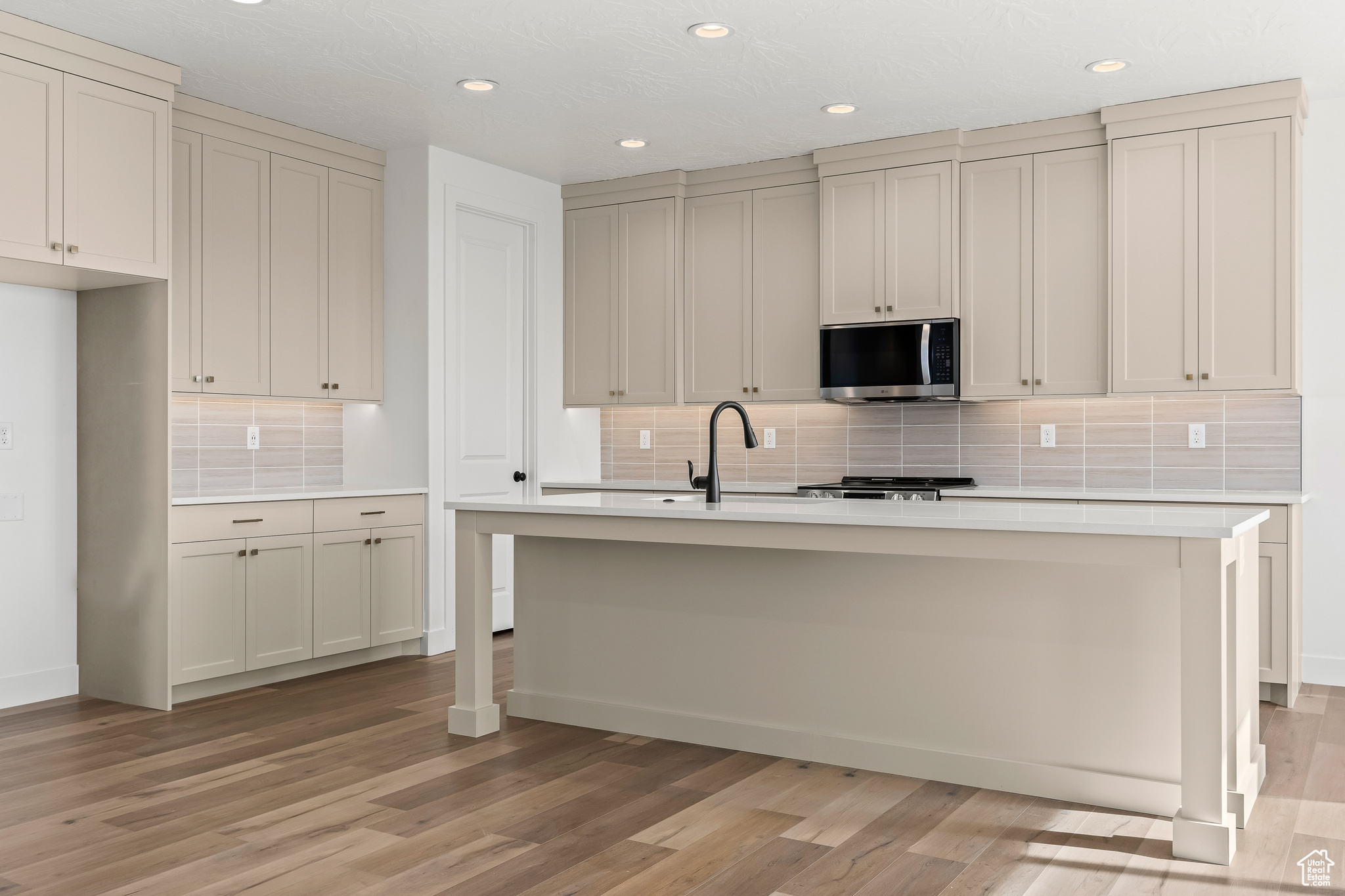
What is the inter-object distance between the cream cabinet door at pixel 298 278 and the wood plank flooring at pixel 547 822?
180cm

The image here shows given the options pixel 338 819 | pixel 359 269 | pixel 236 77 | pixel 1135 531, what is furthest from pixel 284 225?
pixel 1135 531

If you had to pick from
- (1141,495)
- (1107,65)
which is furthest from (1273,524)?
(1107,65)

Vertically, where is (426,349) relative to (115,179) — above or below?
below

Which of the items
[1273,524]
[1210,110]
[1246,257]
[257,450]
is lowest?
[1273,524]

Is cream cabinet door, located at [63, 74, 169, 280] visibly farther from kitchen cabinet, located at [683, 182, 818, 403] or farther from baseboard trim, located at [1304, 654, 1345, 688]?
baseboard trim, located at [1304, 654, 1345, 688]

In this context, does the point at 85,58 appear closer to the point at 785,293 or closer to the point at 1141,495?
the point at 785,293

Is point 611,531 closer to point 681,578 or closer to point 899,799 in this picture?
point 681,578

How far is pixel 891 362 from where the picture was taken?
526 cm

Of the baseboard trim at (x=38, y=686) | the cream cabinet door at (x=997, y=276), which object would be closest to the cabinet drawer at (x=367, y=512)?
the baseboard trim at (x=38, y=686)

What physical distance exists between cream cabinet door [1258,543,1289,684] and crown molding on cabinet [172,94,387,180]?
454 centimetres

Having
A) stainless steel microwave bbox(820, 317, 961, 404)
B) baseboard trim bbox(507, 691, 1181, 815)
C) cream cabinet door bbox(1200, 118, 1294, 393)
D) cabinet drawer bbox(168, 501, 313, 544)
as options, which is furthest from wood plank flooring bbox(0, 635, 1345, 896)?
stainless steel microwave bbox(820, 317, 961, 404)

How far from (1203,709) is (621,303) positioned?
4.23 meters

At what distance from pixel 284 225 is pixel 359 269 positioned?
46 centimetres

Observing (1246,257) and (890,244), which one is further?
(890,244)
